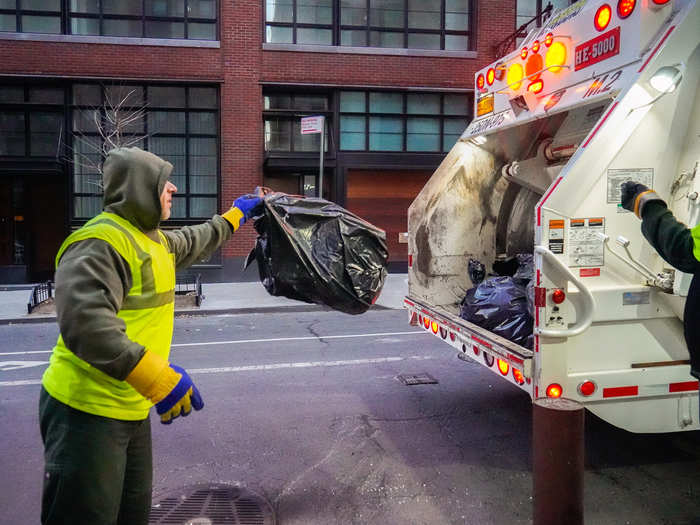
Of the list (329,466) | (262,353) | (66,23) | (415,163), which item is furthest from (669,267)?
(66,23)

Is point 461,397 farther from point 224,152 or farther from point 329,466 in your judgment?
point 224,152

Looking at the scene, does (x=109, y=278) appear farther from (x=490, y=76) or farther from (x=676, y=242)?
(x=490, y=76)

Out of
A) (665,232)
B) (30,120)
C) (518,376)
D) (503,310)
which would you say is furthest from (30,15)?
(665,232)

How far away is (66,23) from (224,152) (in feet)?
14.9

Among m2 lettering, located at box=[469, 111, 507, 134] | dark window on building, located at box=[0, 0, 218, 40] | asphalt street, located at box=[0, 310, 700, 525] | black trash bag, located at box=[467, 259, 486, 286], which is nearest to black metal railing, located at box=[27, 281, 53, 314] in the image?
asphalt street, located at box=[0, 310, 700, 525]

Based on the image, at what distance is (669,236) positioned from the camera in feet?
9.29

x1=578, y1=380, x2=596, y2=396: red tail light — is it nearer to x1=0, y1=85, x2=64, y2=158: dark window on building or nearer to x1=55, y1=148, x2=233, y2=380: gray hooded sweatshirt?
x1=55, y1=148, x2=233, y2=380: gray hooded sweatshirt

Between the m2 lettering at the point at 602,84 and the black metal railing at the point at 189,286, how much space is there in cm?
888

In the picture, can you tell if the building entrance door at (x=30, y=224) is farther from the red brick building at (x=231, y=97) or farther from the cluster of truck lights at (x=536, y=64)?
the cluster of truck lights at (x=536, y=64)

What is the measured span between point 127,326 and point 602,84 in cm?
300

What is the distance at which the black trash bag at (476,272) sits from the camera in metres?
5.36

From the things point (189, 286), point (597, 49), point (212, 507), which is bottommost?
point (212, 507)

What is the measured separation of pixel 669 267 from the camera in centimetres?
339

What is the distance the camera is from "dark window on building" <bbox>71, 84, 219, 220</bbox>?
1414 centimetres
